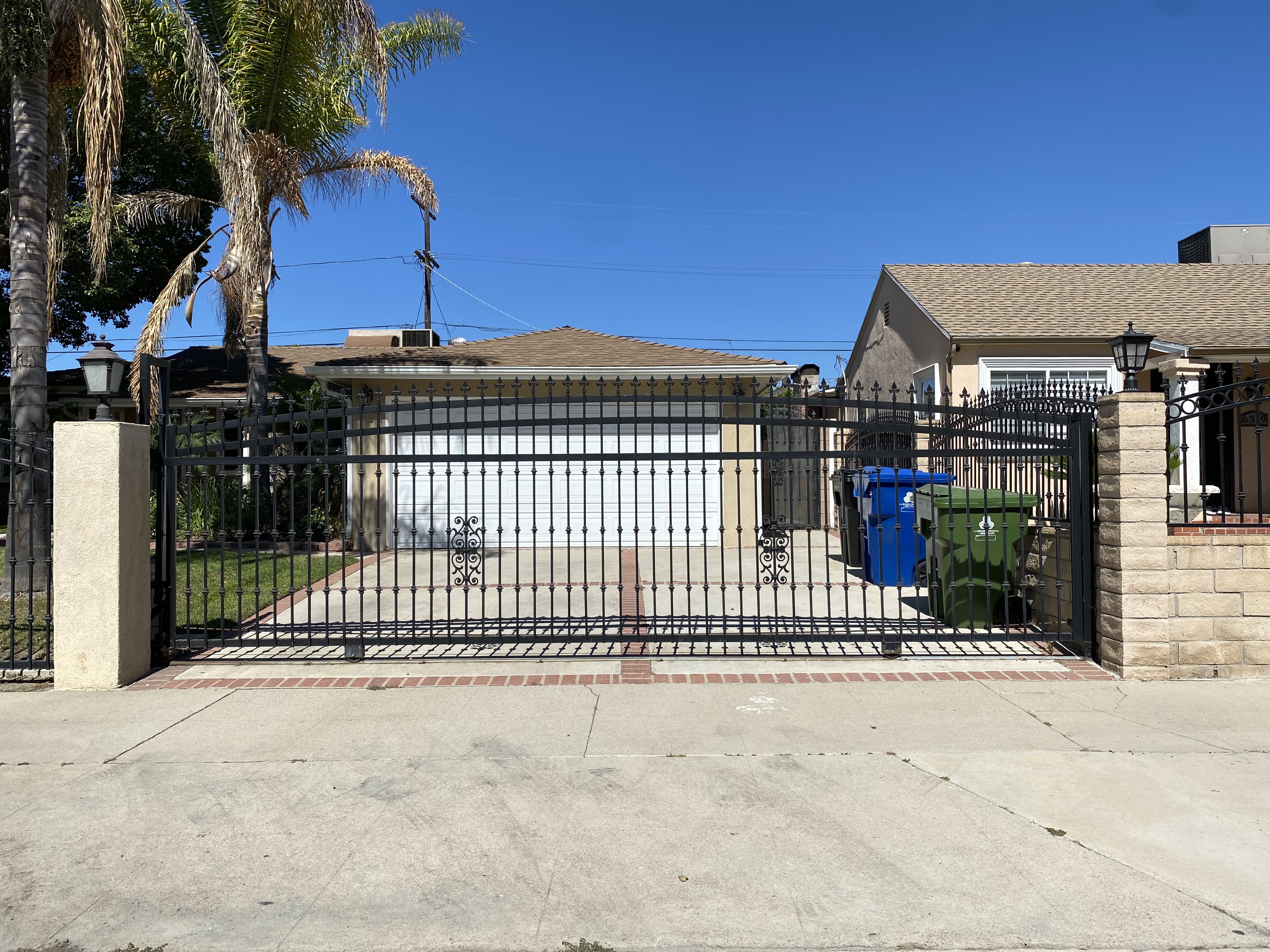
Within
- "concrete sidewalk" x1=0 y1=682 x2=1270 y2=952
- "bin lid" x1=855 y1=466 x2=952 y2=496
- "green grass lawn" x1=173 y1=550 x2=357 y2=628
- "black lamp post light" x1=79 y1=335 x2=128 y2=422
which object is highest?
"black lamp post light" x1=79 y1=335 x2=128 y2=422

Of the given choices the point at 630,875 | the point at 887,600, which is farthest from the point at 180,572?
the point at 630,875

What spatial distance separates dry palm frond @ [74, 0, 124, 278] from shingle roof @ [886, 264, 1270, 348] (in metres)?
12.1

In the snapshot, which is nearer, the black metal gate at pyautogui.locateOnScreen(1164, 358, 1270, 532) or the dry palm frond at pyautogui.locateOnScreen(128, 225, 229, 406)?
the black metal gate at pyautogui.locateOnScreen(1164, 358, 1270, 532)

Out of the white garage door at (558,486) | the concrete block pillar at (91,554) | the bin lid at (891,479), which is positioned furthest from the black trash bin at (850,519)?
the concrete block pillar at (91,554)

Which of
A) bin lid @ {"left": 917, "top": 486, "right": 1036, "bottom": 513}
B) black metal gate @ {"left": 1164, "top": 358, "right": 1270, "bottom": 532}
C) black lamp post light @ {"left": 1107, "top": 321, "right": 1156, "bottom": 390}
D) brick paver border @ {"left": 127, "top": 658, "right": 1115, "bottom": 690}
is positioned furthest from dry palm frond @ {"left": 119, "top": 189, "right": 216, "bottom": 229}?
black metal gate @ {"left": 1164, "top": 358, "right": 1270, "bottom": 532}

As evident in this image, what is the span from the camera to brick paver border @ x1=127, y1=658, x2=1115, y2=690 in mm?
6215

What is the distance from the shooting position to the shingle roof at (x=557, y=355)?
15133 millimetres

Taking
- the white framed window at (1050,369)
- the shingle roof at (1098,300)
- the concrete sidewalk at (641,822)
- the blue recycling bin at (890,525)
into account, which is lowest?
the concrete sidewalk at (641,822)

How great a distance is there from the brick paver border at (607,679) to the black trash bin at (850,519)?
14.3 feet

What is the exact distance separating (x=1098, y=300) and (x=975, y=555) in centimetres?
1092

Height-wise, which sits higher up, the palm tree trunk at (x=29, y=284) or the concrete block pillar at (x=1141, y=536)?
the palm tree trunk at (x=29, y=284)

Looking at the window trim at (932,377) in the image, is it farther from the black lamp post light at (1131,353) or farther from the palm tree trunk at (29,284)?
the palm tree trunk at (29,284)

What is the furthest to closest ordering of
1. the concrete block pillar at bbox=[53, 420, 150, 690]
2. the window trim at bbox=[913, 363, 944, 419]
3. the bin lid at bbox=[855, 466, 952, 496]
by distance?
the window trim at bbox=[913, 363, 944, 419]
the bin lid at bbox=[855, 466, 952, 496]
the concrete block pillar at bbox=[53, 420, 150, 690]

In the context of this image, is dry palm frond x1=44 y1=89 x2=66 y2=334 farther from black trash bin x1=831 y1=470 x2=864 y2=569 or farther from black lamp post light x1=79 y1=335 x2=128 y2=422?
black trash bin x1=831 y1=470 x2=864 y2=569
